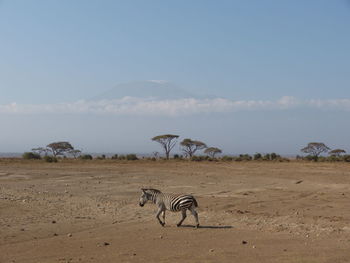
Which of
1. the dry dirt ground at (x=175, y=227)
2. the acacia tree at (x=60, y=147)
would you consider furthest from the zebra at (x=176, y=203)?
the acacia tree at (x=60, y=147)

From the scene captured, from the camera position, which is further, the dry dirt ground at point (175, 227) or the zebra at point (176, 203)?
the zebra at point (176, 203)

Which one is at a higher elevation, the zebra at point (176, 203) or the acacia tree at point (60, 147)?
the acacia tree at point (60, 147)

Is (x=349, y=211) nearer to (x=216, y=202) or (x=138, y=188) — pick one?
(x=216, y=202)

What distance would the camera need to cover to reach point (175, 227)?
14.1 m

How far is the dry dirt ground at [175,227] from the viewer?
10.6 metres

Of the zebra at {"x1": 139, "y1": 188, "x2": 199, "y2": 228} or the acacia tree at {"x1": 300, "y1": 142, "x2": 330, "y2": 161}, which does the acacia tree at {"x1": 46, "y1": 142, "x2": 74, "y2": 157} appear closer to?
the acacia tree at {"x1": 300, "y1": 142, "x2": 330, "y2": 161}

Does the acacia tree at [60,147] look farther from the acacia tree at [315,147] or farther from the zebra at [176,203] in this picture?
the zebra at [176,203]

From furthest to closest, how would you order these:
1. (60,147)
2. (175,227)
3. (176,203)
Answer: (60,147), (176,203), (175,227)

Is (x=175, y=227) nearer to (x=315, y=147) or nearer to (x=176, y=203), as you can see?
(x=176, y=203)

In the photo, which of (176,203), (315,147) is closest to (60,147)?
(315,147)

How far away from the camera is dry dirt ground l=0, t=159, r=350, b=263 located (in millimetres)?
10617

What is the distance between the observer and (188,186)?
26047 mm

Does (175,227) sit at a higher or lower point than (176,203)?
lower

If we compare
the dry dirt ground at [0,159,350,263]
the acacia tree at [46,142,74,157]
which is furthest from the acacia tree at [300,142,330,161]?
the dry dirt ground at [0,159,350,263]
